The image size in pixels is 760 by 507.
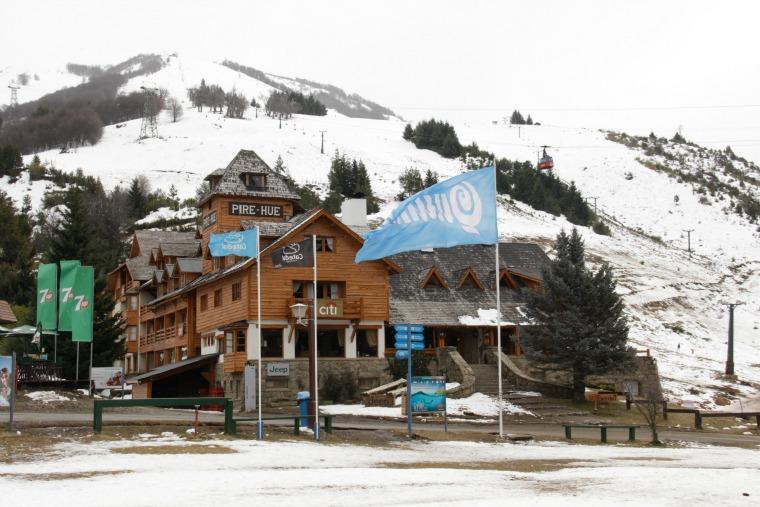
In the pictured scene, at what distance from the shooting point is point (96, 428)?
79.3 ft

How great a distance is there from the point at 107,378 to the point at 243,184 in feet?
51.6

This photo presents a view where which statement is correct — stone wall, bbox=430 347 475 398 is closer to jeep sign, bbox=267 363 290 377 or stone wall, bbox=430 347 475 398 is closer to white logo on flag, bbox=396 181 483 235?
jeep sign, bbox=267 363 290 377

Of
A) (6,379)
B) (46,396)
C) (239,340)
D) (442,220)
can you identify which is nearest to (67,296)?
(46,396)

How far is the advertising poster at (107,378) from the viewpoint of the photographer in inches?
1729

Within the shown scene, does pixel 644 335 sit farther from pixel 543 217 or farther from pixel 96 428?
pixel 96 428

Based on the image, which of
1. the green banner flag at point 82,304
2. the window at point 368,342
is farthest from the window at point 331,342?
the green banner flag at point 82,304

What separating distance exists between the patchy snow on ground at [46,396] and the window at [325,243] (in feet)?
47.4

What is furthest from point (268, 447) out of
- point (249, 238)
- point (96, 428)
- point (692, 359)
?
point (692, 359)

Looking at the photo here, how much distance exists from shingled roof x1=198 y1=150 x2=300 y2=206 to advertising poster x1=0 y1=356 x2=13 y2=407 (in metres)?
32.4

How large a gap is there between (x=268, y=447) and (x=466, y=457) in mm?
4839

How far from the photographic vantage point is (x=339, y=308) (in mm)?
47719

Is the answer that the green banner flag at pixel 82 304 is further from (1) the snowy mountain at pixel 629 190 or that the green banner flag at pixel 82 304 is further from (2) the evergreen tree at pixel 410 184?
(2) the evergreen tree at pixel 410 184

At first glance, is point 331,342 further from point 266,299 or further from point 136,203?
point 136,203

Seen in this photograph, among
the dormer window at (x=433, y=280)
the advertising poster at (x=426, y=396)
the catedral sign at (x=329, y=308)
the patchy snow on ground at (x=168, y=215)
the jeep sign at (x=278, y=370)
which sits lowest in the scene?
the advertising poster at (x=426, y=396)
